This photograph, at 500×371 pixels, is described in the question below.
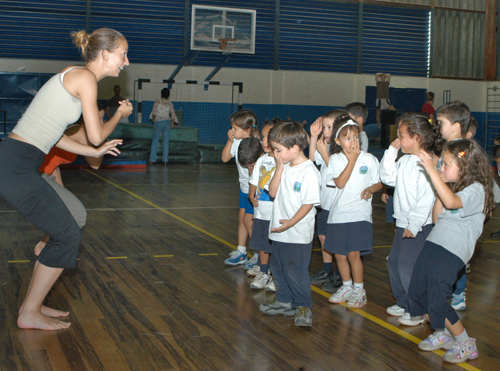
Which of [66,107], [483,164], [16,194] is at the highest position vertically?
[66,107]

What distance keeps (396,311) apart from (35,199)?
2245 millimetres

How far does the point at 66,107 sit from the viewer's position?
9.02 feet

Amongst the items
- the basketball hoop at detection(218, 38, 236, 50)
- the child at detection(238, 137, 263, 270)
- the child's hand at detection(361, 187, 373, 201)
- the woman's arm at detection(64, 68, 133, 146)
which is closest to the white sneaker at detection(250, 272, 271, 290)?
the child at detection(238, 137, 263, 270)

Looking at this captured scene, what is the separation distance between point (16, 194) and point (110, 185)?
6.38 m

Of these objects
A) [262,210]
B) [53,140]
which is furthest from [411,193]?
[53,140]

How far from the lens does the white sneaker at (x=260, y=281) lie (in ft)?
12.6

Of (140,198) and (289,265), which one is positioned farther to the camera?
(140,198)

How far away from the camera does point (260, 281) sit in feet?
12.6

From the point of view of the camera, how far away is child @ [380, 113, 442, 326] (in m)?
3.14

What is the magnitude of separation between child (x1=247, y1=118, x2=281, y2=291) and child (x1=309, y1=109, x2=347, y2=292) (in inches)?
13.2

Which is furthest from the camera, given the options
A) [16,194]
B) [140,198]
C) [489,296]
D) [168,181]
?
[168,181]

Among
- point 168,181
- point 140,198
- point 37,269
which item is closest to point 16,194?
point 37,269

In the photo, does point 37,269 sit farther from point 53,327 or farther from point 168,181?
point 168,181

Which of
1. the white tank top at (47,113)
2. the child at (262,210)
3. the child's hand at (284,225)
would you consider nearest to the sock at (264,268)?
the child at (262,210)
